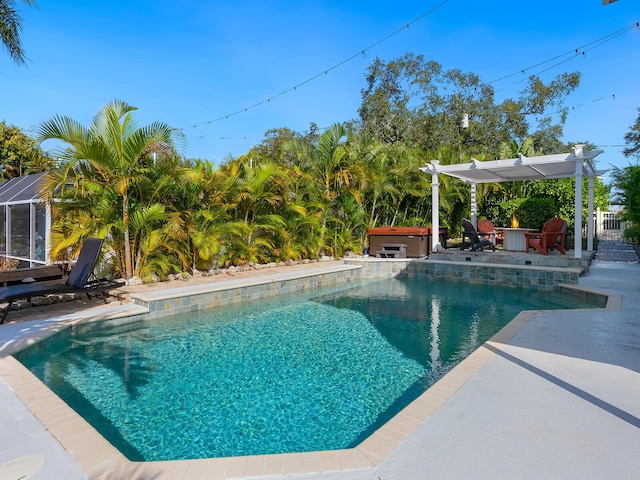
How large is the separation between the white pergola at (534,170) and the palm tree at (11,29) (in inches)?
437

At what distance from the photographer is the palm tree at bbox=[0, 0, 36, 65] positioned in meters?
8.02

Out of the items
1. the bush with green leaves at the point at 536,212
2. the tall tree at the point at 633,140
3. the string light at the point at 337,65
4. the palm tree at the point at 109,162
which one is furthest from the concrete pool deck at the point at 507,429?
the tall tree at the point at 633,140

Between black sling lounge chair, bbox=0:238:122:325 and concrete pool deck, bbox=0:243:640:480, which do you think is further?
black sling lounge chair, bbox=0:238:122:325

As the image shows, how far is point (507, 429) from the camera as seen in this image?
2.88 metres

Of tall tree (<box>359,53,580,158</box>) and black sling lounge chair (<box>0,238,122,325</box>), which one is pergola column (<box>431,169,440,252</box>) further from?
tall tree (<box>359,53,580,158</box>)

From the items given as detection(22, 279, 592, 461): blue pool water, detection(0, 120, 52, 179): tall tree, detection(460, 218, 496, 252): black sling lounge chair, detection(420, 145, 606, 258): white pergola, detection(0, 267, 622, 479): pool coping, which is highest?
detection(0, 120, 52, 179): tall tree

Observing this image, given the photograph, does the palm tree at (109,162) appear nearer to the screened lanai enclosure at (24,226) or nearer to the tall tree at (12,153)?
the screened lanai enclosure at (24,226)

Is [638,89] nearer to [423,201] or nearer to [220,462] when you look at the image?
[423,201]

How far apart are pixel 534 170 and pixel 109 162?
11.9 metres

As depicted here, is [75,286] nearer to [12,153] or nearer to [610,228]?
[12,153]

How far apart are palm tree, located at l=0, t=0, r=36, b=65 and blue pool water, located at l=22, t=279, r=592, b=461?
625 cm

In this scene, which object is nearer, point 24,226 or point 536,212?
point 24,226

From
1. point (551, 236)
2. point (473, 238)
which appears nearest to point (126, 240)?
point (473, 238)

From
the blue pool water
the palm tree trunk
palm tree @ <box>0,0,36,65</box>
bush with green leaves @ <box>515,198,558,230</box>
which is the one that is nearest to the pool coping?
the blue pool water
